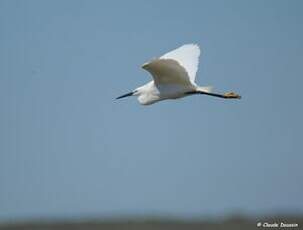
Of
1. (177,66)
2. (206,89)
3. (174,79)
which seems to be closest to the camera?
(177,66)

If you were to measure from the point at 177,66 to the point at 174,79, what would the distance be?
915 millimetres

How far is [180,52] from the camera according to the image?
19781 mm

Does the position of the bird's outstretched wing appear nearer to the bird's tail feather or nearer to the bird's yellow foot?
the bird's tail feather

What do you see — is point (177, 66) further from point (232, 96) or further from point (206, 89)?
point (232, 96)

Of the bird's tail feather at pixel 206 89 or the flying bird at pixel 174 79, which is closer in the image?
the flying bird at pixel 174 79

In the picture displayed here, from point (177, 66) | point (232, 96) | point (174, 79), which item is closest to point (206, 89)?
point (174, 79)

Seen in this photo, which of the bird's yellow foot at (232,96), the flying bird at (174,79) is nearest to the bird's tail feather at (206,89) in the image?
the flying bird at (174,79)

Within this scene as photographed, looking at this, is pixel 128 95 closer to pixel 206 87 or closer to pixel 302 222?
pixel 206 87

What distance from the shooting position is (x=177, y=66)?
58.3 feet

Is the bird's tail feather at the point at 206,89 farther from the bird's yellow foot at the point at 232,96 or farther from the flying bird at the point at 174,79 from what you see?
the bird's yellow foot at the point at 232,96

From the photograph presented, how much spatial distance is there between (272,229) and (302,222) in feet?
26.7

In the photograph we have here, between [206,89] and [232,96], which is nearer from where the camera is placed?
[206,89]

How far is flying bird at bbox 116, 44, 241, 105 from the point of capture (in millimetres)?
18017

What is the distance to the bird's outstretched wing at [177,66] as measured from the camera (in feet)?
58.1
